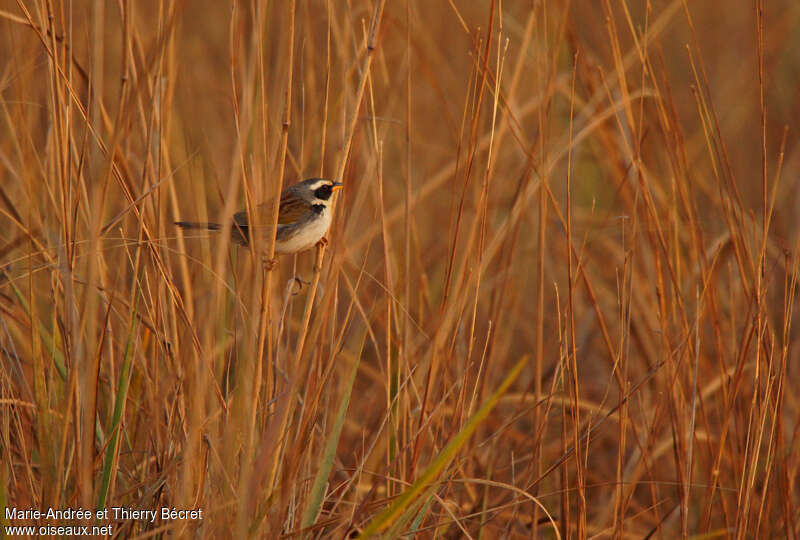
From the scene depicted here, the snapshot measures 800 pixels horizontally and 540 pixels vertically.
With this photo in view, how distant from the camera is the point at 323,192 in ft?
8.63

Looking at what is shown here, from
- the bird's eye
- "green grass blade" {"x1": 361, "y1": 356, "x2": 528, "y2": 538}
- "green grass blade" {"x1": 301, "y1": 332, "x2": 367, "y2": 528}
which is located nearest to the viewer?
"green grass blade" {"x1": 361, "y1": 356, "x2": 528, "y2": 538}

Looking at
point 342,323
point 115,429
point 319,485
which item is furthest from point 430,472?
point 342,323

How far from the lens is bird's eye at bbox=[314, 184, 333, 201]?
258 cm

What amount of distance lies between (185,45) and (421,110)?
156cm

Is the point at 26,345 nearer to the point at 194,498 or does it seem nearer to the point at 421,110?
the point at 194,498

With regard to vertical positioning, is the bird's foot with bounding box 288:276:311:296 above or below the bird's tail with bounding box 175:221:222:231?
below

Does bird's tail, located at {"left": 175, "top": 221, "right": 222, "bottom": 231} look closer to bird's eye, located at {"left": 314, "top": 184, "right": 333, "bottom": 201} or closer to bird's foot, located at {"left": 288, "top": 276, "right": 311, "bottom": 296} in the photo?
bird's foot, located at {"left": 288, "top": 276, "right": 311, "bottom": 296}

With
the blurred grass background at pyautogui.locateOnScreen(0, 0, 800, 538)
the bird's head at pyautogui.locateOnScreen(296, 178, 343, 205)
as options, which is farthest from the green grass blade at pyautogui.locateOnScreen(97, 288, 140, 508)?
the bird's head at pyautogui.locateOnScreen(296, 178, 343, 205)

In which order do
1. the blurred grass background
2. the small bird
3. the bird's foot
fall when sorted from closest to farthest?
the blurred grass background
the bird's foot
the small bird

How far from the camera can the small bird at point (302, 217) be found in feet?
8.10

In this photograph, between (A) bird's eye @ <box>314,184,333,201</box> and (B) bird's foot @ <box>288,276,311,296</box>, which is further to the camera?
(A) bird's eye @ <box>314,184,333,201</box>

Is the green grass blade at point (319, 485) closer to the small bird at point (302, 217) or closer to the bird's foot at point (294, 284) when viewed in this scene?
the bird's foot at point (294, 284)

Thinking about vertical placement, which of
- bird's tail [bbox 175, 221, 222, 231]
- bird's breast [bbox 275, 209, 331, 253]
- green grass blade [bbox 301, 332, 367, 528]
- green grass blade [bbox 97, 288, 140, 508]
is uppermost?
bird's tail [bbox 175, 221, 222, 231]

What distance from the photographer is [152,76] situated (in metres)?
2.04
